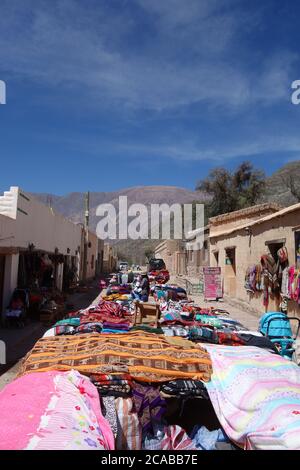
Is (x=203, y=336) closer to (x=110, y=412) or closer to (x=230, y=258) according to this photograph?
(x=110, y=412)

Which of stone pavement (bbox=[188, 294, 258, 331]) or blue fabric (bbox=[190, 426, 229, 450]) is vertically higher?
stone pavement (bbox=[188, 294, 258, 331])

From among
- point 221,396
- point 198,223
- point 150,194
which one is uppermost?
point 150,194

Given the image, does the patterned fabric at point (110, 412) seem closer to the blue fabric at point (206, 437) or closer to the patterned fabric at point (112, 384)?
the patterned fabric at point (112, 384)

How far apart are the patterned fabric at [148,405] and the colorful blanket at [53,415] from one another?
0.52 meters

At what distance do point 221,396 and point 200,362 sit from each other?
0.67m

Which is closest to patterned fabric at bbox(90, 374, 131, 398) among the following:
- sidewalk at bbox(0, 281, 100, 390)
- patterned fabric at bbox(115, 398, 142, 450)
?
patterned fabric at bbox(115, 398, 142, 450)

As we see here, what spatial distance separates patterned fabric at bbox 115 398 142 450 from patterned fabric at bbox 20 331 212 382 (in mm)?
421

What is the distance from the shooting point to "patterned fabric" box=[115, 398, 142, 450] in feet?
12.7

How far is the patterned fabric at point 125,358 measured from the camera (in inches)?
177

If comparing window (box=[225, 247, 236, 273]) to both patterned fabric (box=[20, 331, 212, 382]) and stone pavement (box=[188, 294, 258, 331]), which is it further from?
patterned fabric (box=[20, 331, 212, 382])

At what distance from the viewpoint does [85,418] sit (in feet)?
11.0

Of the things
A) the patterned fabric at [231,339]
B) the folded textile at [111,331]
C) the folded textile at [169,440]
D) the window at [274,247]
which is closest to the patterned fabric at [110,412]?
the folded textile at [169,440]
